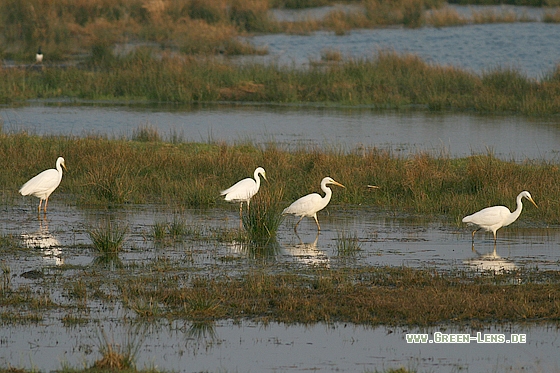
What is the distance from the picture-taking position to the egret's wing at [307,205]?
520 inches

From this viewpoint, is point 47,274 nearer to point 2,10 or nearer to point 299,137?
point 299,137

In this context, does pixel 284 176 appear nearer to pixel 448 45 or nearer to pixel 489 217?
pixel 489 217

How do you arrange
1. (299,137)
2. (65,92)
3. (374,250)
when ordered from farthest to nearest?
(65,92)
(299,137)
(374,250)

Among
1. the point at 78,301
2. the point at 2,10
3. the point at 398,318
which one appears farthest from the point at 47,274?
the point at 2,10

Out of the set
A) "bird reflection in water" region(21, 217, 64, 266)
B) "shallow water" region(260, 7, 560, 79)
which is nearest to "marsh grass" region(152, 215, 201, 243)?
"bird reflection in water" region(21, 217, 64, 266)

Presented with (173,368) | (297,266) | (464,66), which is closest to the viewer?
(173,368)

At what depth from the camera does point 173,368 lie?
24.0 feet

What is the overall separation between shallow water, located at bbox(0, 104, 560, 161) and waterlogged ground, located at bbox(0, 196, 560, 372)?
6.97m

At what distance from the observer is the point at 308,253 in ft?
38.2

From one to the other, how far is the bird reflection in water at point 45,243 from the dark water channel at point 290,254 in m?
0.01

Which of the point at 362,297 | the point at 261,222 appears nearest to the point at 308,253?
the point at 261,222

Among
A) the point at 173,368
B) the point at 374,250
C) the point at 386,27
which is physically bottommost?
the point at 386,27

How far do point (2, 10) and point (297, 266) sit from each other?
32626 mm

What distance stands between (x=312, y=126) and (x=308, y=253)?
14125 millimetres
